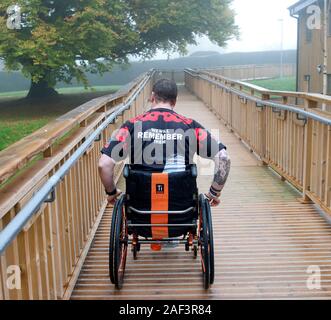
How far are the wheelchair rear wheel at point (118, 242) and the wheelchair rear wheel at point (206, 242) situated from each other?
525mm

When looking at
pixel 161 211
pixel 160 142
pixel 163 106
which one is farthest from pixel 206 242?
pixel 163 106

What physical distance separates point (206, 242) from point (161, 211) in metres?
0.35

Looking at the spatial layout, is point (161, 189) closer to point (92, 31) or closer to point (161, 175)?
point (161, 175)

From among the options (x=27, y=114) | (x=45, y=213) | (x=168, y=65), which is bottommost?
(x=27, y=114)

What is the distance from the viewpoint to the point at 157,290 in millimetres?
3686

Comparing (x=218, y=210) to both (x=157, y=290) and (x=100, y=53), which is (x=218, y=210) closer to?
(x=157, y=290)

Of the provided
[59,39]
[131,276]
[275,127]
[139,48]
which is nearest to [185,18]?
[139,48]

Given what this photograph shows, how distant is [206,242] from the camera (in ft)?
11.5

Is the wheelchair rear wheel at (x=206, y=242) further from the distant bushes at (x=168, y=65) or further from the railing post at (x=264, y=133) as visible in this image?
the distant bushes at (x=168, y=65)

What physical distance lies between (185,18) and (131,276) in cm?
2625

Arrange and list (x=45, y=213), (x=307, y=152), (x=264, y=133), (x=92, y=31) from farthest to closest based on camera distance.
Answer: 1. (x=92, y=31)
2. (x=264, y=133)
3. (x=307, y=152)
4. (x=45, y=213)

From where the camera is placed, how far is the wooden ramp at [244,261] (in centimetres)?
362

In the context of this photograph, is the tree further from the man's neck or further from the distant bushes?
the man's neck

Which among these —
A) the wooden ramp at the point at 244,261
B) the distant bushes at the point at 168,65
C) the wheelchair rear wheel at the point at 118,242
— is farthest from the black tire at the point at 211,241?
the distant bushes at the point at 168,65
